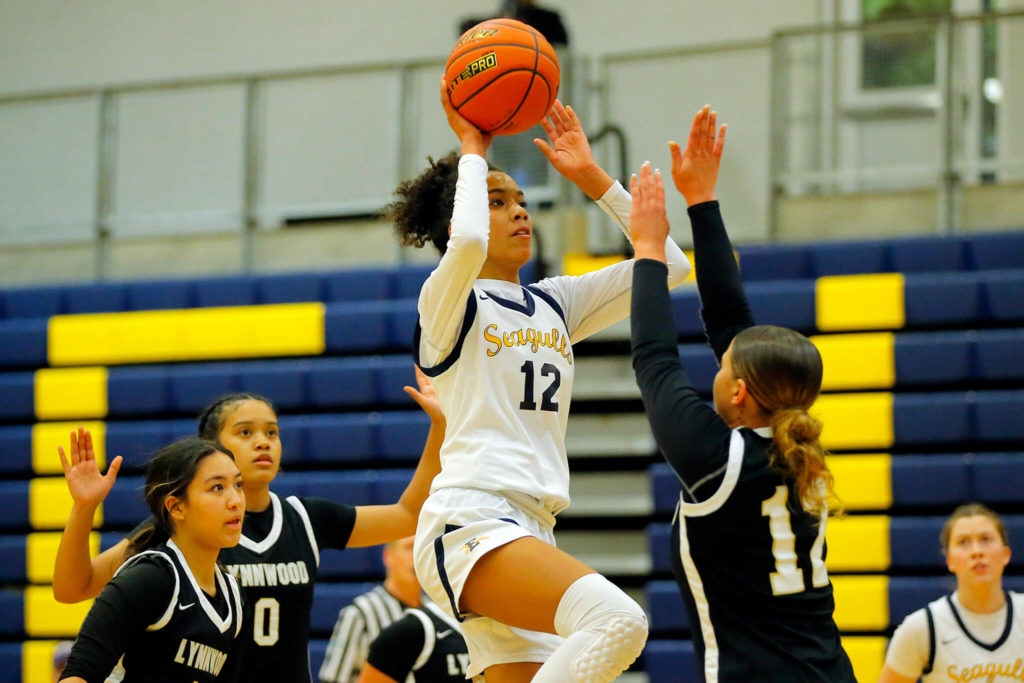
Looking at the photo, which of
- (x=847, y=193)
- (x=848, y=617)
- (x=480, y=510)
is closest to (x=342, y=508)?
(x=480, y=510)

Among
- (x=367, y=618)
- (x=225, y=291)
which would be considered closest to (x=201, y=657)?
(x=367, y=618)

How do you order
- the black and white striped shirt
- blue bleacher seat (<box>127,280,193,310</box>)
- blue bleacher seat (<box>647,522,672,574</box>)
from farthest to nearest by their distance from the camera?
blue bleacher seat (<box>127,280,193,310</box>)
blue bleacher seat (<box>647,522,672,574</box>)
the black and white striped shirt

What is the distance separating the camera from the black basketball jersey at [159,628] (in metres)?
2.82

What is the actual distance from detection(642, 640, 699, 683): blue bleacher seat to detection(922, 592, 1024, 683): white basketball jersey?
2180 millimetres

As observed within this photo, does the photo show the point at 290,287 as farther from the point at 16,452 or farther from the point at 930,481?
the point at 930,481

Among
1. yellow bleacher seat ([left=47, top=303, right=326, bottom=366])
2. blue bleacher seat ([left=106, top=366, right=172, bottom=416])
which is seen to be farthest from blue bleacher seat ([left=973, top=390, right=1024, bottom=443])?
blue bleacher seat ([left=106, top=366, right=172, bottom=416])

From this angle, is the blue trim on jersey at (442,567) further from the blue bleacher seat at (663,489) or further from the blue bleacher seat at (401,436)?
the blue bleacher seat at (401,436)

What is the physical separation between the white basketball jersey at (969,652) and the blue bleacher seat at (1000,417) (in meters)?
2.28

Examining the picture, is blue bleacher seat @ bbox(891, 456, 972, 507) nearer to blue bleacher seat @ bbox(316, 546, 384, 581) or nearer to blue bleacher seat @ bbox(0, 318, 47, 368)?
blue bleacher seat @ bbox(316, 546, 384, 581)

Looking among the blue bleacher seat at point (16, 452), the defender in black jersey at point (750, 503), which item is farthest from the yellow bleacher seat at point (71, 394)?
the defender in black jersey at point (750, 503)

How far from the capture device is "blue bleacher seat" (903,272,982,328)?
668 cm

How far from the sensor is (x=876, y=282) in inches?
268

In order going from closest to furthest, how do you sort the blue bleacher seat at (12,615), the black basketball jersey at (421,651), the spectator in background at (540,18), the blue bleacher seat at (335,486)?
the black basketball jersey at (421,651)
the blue bleacher seat at (335,486)
the spectator in background at (540,18)
the blue bleacher seat at (12,615)

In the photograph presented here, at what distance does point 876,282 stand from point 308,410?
365 cm
